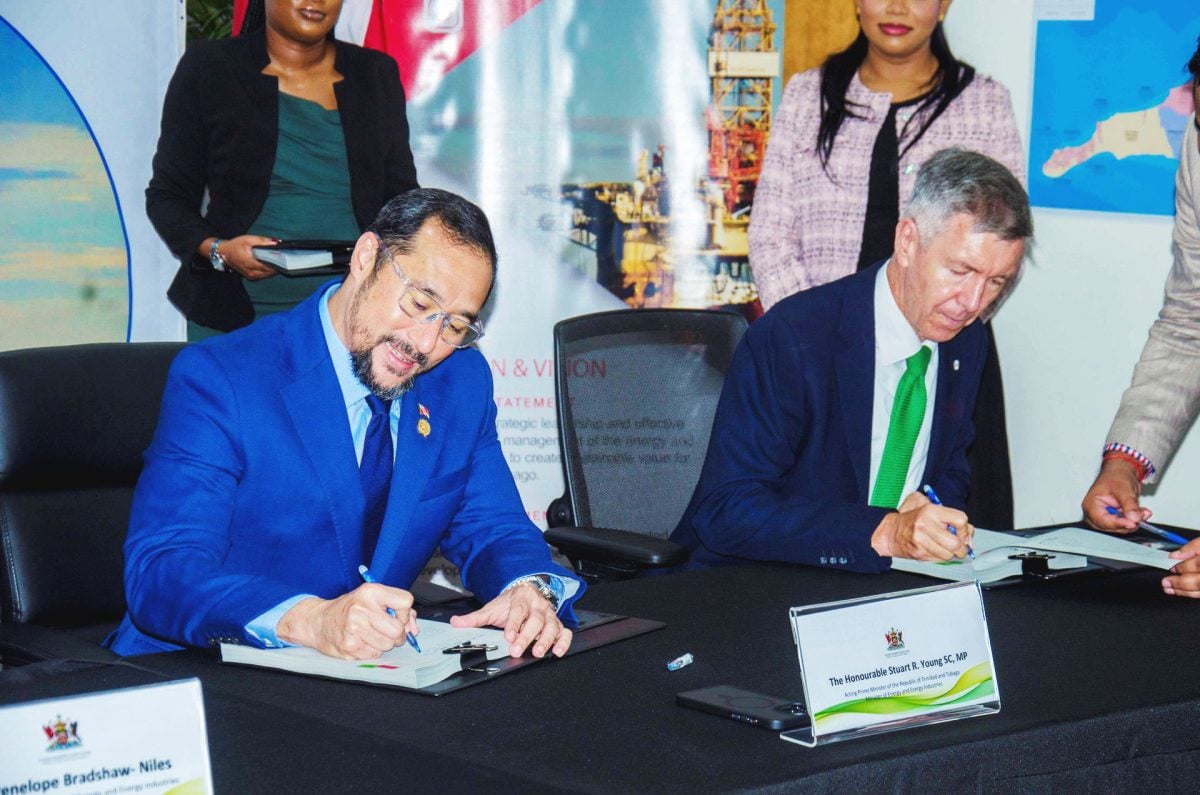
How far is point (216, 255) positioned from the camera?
3.38m

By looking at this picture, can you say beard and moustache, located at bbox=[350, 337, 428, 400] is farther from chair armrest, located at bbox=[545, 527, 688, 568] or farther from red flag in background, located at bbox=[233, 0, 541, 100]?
red flag in background, located at bbox=[233, 0, 541, 100]

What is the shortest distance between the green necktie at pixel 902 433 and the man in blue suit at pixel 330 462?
75 cm

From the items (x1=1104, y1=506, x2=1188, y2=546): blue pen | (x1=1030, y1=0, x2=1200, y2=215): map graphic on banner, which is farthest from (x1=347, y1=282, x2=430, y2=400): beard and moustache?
(x1=1030, y1=0, x2=1200, y2=215): map graphic on banner

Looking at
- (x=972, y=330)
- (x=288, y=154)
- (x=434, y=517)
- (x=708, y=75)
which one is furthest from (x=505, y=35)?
(x=434, y=517)

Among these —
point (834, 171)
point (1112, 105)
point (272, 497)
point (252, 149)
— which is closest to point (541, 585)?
point (272, 497)

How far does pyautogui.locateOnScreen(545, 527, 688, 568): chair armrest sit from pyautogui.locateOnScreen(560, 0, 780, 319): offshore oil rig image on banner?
1.57 meters

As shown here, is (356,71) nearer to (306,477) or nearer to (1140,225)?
(306,477)

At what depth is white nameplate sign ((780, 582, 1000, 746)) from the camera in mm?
1555

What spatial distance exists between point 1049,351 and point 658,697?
2808 mm

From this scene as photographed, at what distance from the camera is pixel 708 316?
3061mm

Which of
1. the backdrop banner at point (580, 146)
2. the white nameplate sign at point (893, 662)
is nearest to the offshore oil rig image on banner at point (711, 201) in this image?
the backdrop banner at point (580, 146)

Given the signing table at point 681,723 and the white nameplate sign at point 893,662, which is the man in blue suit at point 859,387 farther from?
the white nameplate sign at point 893,662

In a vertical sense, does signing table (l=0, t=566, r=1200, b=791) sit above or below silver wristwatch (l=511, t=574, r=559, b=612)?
below

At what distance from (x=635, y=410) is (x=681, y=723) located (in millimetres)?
1412
